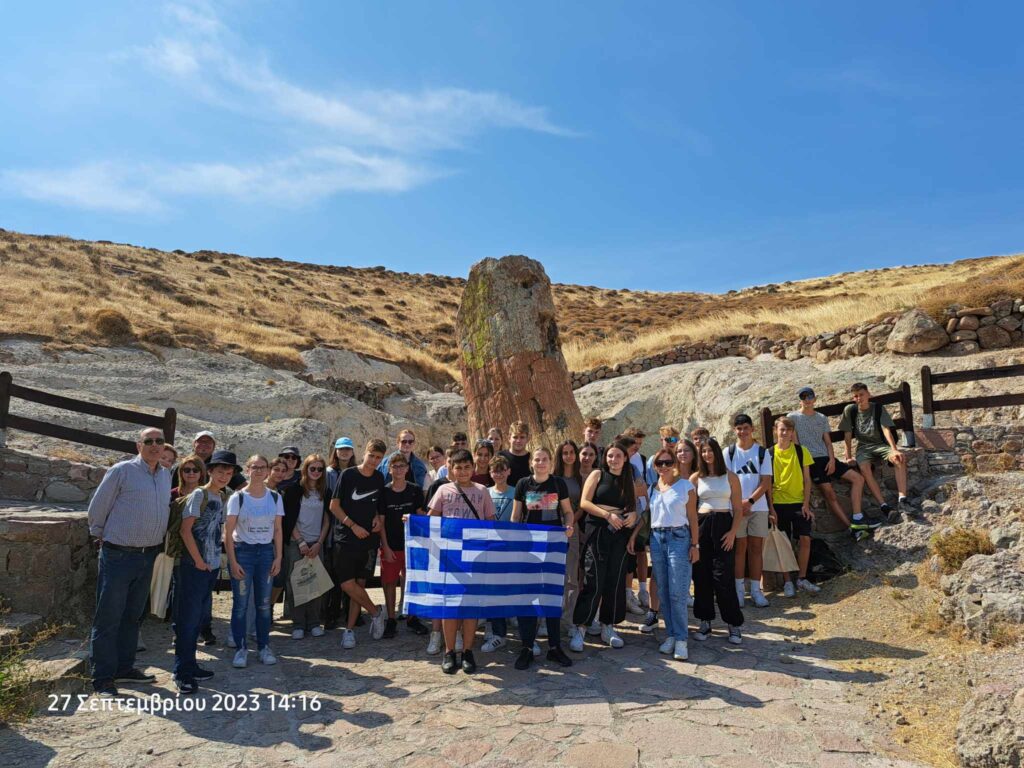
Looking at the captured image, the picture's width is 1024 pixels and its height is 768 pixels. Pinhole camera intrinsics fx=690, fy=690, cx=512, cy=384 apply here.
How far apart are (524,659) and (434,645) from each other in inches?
35.9

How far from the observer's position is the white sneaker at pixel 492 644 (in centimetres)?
628

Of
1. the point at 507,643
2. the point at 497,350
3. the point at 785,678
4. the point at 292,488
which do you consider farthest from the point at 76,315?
the point at 785,678

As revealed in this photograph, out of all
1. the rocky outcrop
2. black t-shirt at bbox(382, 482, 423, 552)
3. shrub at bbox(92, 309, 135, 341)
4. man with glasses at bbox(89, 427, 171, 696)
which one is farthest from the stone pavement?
shrub at bbox(92, 309, 135, 341)

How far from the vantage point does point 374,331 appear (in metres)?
39.6

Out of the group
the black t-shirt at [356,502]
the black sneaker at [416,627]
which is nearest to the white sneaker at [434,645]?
the black sneaker at [416,627]

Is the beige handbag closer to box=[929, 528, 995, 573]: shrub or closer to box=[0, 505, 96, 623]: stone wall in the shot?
box=[929, 528, 995, 573]: shrub

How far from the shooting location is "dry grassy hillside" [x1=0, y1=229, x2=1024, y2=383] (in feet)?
68.2

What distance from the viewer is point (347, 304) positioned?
45.2m

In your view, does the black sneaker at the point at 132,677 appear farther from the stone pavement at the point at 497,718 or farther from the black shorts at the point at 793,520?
the black shorts at the point at 793,520

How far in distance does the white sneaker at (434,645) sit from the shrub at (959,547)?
196 inches

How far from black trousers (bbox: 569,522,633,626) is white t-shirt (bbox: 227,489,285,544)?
112 inches

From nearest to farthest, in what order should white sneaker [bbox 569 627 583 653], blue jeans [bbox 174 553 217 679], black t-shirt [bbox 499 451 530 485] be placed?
blue jeans [bbox 174 553 217 679] < white sneaker [bbox 569 627 583 653] < black t-shirt [bbox 499 451 530 485]

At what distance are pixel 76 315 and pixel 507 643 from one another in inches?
809

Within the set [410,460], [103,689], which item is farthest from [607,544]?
[103,689]
